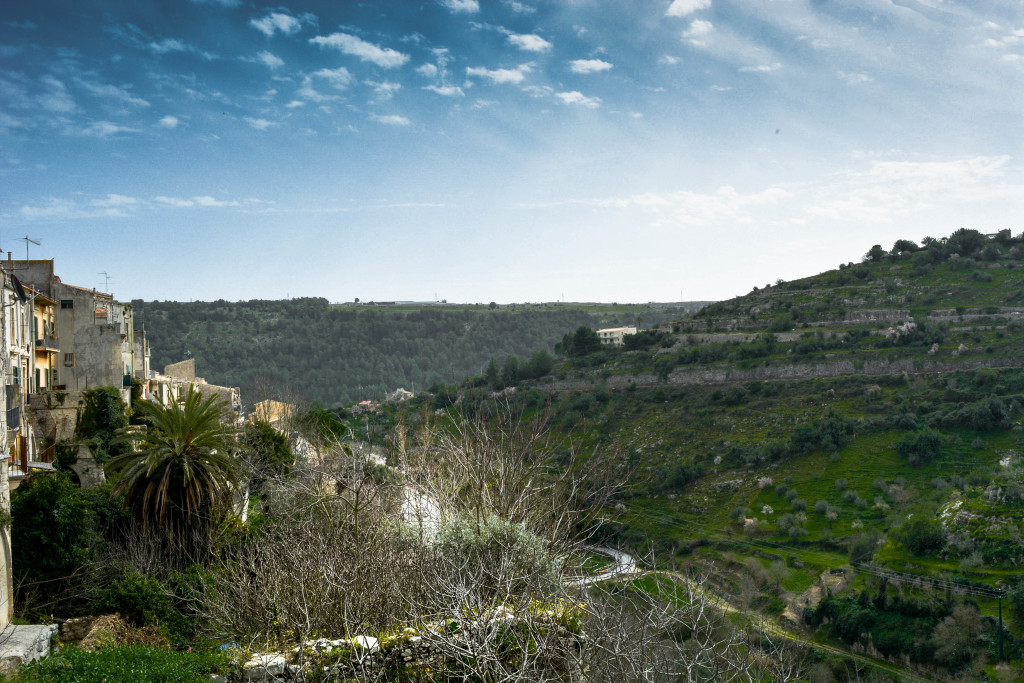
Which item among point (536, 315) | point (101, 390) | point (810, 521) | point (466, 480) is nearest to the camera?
point (466, 480)

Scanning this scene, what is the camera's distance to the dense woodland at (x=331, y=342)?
7125cm

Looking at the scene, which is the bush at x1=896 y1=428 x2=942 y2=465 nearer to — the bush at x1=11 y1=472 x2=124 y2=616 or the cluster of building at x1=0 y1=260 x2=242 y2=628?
the cluster of building at x1=0 y1=260 x2=242 y2=628

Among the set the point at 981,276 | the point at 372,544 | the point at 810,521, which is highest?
the point at 981,276

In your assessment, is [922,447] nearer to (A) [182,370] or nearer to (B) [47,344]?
(B) [47,344]

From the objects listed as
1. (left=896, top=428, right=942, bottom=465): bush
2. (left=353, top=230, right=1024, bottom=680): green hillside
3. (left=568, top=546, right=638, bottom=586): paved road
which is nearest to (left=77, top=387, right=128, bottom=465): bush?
(left=353, top=230, right=1024, bottom=680): green hillside

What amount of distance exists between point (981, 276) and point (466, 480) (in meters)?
57.5

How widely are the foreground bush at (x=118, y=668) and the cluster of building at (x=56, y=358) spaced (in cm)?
780

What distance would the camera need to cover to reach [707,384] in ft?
163

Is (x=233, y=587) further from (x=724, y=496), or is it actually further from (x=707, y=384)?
(x=707, y=384)

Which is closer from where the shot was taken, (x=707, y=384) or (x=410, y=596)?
(x=410, y=596)

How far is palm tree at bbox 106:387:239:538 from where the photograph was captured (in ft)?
48.2

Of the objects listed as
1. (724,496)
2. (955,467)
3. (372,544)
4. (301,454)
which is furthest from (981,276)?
(372,544)

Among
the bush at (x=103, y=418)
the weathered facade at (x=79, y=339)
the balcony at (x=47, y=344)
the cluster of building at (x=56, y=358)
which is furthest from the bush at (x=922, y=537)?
the balcony at (x=47, y=344)

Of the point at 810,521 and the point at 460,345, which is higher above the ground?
the point at 460,345
